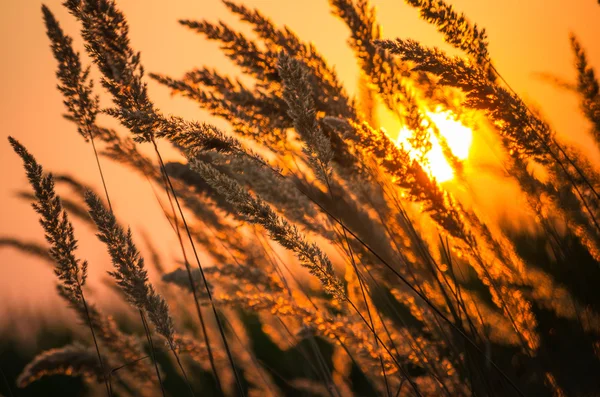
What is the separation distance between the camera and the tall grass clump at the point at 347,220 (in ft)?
5.52

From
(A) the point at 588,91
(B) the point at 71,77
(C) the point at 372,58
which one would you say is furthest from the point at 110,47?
(A) the point at 588,91

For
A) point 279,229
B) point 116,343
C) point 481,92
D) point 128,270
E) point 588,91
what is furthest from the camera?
point 588,91

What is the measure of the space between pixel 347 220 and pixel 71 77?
158cm

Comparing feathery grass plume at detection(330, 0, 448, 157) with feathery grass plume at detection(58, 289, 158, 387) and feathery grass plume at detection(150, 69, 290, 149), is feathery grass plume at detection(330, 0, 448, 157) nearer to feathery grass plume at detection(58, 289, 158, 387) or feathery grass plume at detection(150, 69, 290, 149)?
feathery grass plume at detection(150, 69, 290, 149)

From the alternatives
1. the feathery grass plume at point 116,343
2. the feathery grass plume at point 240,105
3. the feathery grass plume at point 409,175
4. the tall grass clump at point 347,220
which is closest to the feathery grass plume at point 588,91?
the tall grass clump at point 347,220

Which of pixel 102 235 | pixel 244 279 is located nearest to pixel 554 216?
pixel 244 279

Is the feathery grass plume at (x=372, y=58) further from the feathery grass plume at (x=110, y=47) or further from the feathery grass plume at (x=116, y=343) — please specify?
the feathery grass plume at (x=116, y=343)

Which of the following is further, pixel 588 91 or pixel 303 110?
pixel 588 91

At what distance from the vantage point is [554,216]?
2617 millimetres

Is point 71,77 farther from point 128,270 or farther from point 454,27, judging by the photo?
point 454,27

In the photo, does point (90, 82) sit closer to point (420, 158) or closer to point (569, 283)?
point (420, 158)

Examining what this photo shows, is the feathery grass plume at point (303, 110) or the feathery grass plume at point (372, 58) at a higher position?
the feathery grass plume at point (372, 58)

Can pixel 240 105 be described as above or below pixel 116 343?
above

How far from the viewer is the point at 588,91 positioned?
267cm
